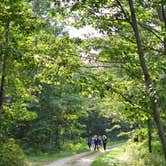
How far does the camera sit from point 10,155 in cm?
1520

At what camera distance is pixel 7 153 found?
1512cm

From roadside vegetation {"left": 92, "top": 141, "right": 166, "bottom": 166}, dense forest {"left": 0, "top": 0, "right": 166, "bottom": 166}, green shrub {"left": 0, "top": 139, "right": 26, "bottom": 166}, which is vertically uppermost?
dense forest {"left": 0, "top": 0, "right": 166, "bottom": 166}

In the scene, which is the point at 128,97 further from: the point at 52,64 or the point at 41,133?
the point at 41,133

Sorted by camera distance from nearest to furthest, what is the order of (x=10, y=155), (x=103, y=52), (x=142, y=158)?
(x=103, y=52)
(x=10, y=155)
(x=142, y=158)

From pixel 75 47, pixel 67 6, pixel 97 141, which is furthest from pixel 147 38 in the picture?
pixel 97 141

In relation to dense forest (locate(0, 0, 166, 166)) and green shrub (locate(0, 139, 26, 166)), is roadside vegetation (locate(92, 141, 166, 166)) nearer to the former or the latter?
green shrub (locate(0, 139, 26, 166))

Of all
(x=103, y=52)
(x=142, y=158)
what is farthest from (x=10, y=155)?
(x=103, y=52)

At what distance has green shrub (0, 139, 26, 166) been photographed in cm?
1472

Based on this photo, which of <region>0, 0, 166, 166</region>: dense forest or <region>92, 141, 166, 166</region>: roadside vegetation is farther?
<region>92, 141, 166, 166</region>: roadside vegetation

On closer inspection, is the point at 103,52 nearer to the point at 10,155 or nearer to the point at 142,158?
the point at 10,155

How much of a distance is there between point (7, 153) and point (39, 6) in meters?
21.1

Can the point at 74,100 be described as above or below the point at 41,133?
above

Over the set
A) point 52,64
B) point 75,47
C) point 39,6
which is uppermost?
point 39,6

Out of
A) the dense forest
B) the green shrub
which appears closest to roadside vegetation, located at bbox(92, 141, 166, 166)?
the green shrub
